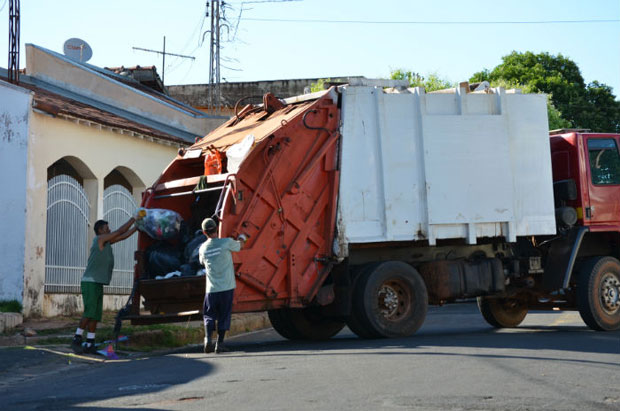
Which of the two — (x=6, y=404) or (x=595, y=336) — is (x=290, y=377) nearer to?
(x=6, y=404)

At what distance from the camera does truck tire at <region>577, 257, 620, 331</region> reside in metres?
11.9

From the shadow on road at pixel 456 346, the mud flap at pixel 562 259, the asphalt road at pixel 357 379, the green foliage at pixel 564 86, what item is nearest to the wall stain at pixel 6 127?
the shadow on road at pixel 456 346

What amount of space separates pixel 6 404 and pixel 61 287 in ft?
30.3

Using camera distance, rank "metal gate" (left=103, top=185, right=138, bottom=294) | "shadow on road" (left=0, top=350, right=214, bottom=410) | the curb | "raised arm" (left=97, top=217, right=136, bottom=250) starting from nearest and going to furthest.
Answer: "shadow on road" (left=0, top=350, right=214, bottom=410) → "raised arm" (left=97, top=217, right=136, bottom=250) → the curb → "metal gate" (left=103, top=185, right=138, bottom=294)

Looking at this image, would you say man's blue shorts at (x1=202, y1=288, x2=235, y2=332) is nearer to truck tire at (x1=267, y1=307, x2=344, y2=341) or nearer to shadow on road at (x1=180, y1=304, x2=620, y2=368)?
shadow on road at (x1=180, y1=304, x2=620, y2=368)

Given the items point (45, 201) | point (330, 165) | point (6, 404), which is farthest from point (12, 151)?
point (6, 404)

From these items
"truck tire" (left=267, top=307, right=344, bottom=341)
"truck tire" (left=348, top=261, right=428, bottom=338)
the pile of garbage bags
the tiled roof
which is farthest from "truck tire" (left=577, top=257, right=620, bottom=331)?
the tiled roof

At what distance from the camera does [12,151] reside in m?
14.2

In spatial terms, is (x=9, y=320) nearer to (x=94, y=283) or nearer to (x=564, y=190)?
(x=94, y=283)

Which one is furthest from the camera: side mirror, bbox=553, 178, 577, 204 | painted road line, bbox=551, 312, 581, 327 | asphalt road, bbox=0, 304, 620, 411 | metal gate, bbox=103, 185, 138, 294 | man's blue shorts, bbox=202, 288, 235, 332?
metal gate, bbox=103, 185, 138, 294

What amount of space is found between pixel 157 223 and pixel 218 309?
5.60ft

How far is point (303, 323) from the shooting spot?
38.6 feet

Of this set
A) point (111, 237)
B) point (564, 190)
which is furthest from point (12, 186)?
point (564, 190)

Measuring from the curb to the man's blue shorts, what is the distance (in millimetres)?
4260
